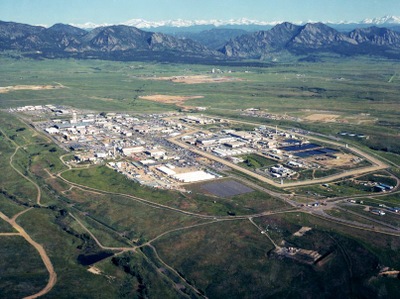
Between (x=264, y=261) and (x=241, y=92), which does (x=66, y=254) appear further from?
(x=241, y=92)

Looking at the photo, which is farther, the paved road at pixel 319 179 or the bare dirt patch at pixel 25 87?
the bare dirt patch at pixel 25 87

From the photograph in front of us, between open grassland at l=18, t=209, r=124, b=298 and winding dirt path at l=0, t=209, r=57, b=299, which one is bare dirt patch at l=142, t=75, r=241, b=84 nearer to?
open grassland at l=18, t=209, r=124, b=298

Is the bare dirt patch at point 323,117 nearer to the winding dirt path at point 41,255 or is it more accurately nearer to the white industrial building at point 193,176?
the white industrial building at point 193,176

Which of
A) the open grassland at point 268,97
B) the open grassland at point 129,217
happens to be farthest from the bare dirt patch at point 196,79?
the open grassland at point 129,217

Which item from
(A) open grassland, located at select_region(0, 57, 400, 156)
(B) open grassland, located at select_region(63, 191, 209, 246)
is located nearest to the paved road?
(A) open grassland, located at select_region(0, 57, 400, 156)

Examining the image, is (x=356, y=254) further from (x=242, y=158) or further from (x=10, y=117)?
(x=10, y=117)

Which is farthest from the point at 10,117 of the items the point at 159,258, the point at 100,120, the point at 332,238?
the point at 332,238

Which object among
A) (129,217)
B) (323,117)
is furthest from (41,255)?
(323,117)

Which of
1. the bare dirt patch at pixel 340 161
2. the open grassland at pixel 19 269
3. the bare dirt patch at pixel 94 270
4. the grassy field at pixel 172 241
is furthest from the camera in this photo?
the bare dirt patch at pixel 340 161
